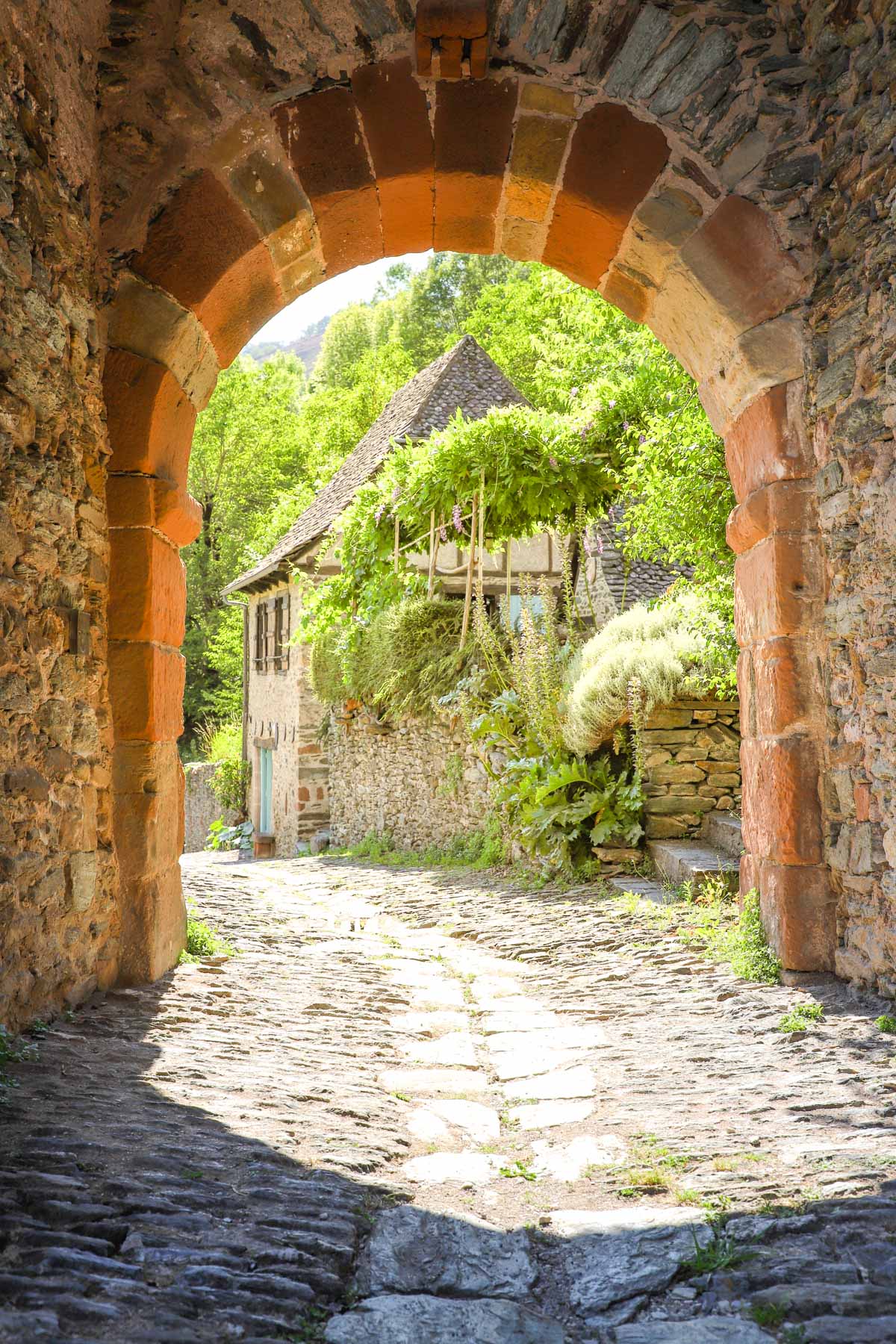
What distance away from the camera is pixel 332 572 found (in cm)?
1452

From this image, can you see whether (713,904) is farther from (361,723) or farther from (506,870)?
(361,723)

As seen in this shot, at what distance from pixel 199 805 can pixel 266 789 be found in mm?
4532

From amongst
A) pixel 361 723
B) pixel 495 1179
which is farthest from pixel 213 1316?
pixel 361 723

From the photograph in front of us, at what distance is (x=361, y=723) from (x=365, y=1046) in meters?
9.13

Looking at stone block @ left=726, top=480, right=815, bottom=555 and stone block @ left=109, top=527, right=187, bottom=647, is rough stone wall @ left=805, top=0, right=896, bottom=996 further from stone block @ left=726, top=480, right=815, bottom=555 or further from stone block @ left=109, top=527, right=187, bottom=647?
stone block @ left=109, top=527, right=187, bottom=647

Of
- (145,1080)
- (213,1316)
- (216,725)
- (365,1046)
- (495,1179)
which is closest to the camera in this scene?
(213,1316)

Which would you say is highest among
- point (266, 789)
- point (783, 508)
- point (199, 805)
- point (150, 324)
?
point (150, 324)

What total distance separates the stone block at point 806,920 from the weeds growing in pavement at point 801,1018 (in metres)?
0.30

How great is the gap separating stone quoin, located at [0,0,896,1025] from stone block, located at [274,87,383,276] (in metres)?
0.01

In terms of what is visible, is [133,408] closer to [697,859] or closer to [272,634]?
[697,859]

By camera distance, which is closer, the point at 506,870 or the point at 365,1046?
the point at 365,1046

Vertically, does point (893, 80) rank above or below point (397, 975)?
above

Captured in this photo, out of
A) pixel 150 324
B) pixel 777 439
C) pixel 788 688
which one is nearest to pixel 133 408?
pixel 150 324

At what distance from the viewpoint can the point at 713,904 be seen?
5129mm
